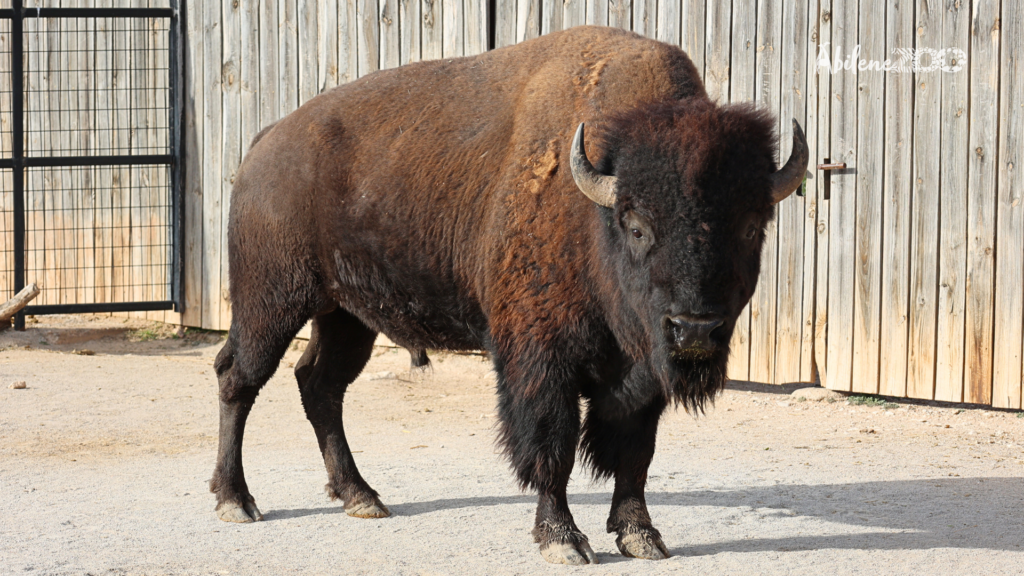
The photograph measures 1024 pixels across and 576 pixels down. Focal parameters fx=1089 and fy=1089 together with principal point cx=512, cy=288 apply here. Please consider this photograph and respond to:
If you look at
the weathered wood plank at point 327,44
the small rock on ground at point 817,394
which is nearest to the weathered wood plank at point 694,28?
the small rock on ground at point 817,394

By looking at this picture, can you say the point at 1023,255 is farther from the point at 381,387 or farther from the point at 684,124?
the point at 381,387

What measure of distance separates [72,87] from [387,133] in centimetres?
780

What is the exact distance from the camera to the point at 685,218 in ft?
13.8

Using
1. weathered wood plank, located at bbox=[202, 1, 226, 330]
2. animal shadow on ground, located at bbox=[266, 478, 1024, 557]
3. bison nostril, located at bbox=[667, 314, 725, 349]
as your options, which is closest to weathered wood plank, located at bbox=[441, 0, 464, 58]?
weathered wood plank, located at bbox=[202, 1, 226, 330]

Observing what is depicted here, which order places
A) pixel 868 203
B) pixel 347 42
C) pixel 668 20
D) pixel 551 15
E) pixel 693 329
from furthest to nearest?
1. pixel 347 42
2. pixel 551 15
3. pixel 668 20
4. pixel 868 203
5. pixel 693 329

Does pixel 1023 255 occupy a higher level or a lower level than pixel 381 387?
higher

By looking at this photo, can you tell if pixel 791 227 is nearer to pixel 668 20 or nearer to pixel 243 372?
pixel 668 20

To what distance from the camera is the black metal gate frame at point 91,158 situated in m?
10.8

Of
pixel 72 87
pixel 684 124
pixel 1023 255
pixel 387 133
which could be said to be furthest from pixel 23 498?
pixel 72 87

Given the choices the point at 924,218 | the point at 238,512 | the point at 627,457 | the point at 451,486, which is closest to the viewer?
the point at 627,457

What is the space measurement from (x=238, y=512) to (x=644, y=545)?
2.09 meters

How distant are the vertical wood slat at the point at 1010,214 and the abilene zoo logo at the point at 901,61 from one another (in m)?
0.33

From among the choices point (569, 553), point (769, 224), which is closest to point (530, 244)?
point (569, 553)

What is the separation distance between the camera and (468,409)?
28.0ft
